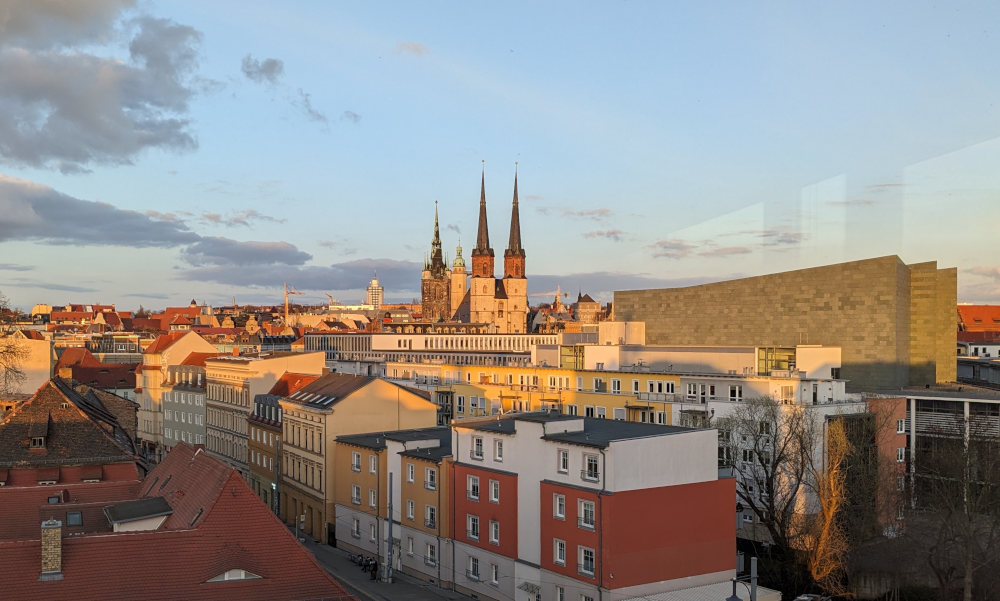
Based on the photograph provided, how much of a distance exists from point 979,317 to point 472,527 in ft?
479

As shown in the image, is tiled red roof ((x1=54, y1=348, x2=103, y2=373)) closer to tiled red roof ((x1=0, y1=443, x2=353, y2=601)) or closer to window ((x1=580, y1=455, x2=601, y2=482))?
window ((x1=580, y1=455, x2=601, y2=482))

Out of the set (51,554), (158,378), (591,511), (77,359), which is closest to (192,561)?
(51,554)

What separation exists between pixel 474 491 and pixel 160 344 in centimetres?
5826

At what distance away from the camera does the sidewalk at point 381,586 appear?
1577 inches

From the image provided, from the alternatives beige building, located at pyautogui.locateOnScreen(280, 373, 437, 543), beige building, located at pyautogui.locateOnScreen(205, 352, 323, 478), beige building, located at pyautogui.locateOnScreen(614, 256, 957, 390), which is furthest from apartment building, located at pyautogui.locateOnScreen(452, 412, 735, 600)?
beige building, located at pyautogui.locateOnScreen(614, 256, 957, 390)

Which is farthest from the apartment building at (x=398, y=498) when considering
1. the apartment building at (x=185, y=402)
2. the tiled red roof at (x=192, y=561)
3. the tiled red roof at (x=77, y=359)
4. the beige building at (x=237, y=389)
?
the tiled red roof at (x=77, y=359)

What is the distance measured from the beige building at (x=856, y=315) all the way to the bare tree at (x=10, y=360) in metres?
60.1

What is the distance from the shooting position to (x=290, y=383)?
209 ft

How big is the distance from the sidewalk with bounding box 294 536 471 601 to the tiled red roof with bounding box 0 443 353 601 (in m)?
13.1

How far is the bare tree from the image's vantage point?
176 feet

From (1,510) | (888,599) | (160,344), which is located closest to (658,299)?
(160,344)

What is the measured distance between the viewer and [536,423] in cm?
3766

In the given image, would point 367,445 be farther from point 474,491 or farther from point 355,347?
point 355,347

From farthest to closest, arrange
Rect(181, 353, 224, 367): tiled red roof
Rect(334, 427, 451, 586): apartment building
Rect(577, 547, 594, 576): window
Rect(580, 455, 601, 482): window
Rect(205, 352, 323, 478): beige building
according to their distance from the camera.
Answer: Rect(181, 353, 224, 367): tiled red roof, Rect(205, 352, 323, 478): beige building, Rect(334, 427, 451, 586): apartment building, Rect(580, 455, 601, 482): window, Rect(577, 547, 594, 576): window
